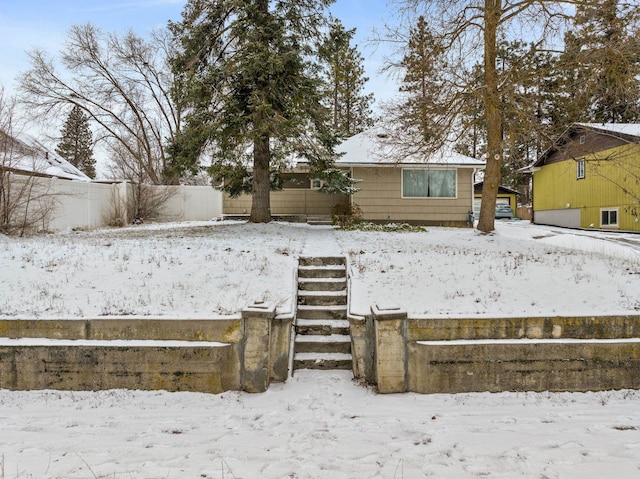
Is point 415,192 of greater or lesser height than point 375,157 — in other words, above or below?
below

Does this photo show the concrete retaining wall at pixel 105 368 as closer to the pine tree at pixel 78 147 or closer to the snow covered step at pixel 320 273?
the snow covered step at pixel 320 273

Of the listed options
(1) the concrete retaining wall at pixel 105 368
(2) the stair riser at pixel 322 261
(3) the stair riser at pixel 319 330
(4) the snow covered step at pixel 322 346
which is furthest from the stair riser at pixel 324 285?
(1) the concrete retaining wall at pixel 105 368

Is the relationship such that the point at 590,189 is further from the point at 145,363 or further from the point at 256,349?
the point at 145,363

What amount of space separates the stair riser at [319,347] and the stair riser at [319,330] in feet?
0.74

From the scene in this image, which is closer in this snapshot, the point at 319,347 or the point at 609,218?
the point at 319,347

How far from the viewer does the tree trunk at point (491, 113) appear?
962 centimetres

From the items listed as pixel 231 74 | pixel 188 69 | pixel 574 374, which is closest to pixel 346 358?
pixel 574 374

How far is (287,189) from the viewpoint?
15992mm

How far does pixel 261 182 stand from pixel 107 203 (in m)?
7.05

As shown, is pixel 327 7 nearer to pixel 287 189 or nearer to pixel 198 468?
pixel 287 189

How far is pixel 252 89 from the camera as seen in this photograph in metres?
10.7

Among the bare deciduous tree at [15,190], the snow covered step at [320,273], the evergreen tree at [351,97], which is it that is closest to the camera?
the snow covered step at [320,273]

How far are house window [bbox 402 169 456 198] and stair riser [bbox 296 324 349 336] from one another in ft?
34.0

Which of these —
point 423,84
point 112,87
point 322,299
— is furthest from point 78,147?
point 322,299
